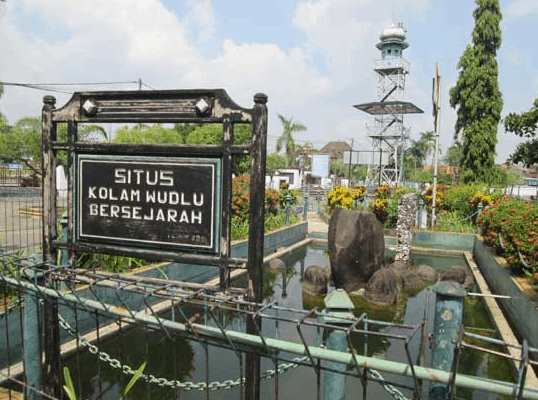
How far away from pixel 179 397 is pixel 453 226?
13.7 metres

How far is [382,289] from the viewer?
8.48 m

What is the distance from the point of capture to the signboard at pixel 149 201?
2.85 meters

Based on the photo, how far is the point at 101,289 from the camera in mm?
6320

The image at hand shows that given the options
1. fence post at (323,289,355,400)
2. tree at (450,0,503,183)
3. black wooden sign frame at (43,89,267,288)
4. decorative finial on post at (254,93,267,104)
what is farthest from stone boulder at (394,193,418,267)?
tree at (450,0,503,183)

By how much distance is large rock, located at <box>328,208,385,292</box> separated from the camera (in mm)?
9047

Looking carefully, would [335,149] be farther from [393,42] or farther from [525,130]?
[525,130]

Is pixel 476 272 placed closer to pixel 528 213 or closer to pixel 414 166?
pixel 528 213

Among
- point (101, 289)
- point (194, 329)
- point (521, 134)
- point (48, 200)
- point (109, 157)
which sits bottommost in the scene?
point (101, 289)

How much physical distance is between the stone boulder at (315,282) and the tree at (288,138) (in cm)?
4152

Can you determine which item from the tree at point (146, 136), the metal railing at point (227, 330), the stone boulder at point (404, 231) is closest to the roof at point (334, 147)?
the tree at point (146, 136)

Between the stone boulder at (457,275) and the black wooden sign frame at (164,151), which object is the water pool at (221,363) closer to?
the black wooden sign frame at (164,151)

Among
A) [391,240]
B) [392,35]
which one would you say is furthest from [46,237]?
[392,35]

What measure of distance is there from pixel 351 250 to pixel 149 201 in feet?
21.6

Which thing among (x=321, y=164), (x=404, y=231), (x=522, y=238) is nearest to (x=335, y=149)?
(x=321, y=164)
